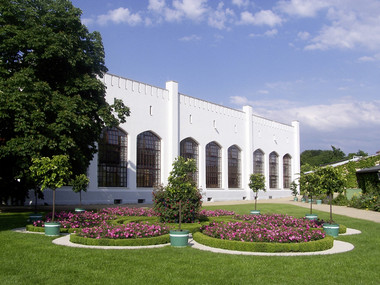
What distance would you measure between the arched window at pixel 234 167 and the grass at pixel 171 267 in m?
32.9

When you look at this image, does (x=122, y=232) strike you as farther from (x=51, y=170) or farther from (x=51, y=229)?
(x=51, y=170)

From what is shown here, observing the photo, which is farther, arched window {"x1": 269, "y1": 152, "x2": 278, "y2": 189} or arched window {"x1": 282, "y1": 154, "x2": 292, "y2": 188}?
arched window {"x1": 282, "y1": 154, "x2": 292, "y2": 188}

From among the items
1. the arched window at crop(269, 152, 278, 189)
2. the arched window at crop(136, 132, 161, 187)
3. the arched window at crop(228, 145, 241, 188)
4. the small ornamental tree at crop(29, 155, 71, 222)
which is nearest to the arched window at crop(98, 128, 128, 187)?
the arched window at crop(136, 132, 161, 187)

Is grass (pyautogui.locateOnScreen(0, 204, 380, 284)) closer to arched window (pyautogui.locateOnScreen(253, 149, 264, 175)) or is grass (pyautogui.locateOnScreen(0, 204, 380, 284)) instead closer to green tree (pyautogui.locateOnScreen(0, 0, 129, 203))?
green tree (pyautogui.locateOnScreen(0, 0, 129, 203))

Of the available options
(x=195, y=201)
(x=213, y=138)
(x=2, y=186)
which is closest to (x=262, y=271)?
(x=195, y=201)

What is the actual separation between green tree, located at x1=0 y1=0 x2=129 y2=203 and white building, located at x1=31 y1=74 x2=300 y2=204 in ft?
31.4

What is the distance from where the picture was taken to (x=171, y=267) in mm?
8586

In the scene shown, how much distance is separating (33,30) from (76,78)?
2945 millimetres

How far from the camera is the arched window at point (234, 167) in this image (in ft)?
145

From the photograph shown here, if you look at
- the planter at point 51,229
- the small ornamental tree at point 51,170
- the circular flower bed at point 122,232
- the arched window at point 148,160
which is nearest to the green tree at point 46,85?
the small ornamental tree at point 51,170

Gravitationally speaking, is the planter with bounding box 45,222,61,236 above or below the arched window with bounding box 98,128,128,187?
below

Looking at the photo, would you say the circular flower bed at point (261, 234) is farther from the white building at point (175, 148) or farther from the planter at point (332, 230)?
the white building at point (175, 148)

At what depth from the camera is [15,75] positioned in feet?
58.2

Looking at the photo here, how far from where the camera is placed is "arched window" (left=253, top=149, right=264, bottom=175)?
48.1 meters
